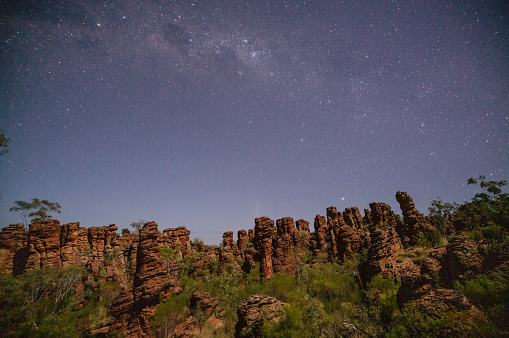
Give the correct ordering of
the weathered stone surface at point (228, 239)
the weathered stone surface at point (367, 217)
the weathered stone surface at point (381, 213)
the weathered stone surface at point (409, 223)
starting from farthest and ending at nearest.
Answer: the weathered stone surface at point (367, 217), the weathered stone surface at point (228, 239), the weathered stone surface at point (381, 213), the weathered stone surface at point (409, 223)

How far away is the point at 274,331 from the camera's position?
60.8ft

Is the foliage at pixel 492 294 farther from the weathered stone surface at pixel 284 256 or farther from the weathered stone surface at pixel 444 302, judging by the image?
the weathered stone surface at pixel 284 256

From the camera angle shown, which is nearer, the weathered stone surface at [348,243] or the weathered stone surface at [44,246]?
the weathered stone surface at [44,246]

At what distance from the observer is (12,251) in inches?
1519

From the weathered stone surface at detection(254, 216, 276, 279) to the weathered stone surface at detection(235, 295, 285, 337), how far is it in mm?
22134

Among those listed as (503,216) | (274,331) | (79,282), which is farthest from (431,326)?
(79,282)

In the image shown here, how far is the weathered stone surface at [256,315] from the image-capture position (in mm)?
19438

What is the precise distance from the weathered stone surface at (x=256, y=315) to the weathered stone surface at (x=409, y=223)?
24.4m

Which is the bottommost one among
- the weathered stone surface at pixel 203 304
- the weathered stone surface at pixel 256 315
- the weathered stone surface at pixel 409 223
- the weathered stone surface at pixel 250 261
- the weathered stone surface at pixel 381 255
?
the weathered stone surface at pixel 203 304

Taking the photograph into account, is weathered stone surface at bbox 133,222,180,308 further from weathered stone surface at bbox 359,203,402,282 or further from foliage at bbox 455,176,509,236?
foliage at bbox 455,176,509,236

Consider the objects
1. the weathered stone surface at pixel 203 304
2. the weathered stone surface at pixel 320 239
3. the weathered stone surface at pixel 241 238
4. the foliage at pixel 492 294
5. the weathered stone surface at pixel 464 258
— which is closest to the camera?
the foliage at pixel 492 294

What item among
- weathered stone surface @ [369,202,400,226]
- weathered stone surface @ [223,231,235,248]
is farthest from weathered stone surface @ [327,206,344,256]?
weathered stone surface @ [223,231,235,248]

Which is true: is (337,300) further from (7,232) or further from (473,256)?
(7,232)

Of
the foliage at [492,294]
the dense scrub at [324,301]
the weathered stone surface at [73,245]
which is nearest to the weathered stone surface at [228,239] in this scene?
the dense scrub at [324,301]
